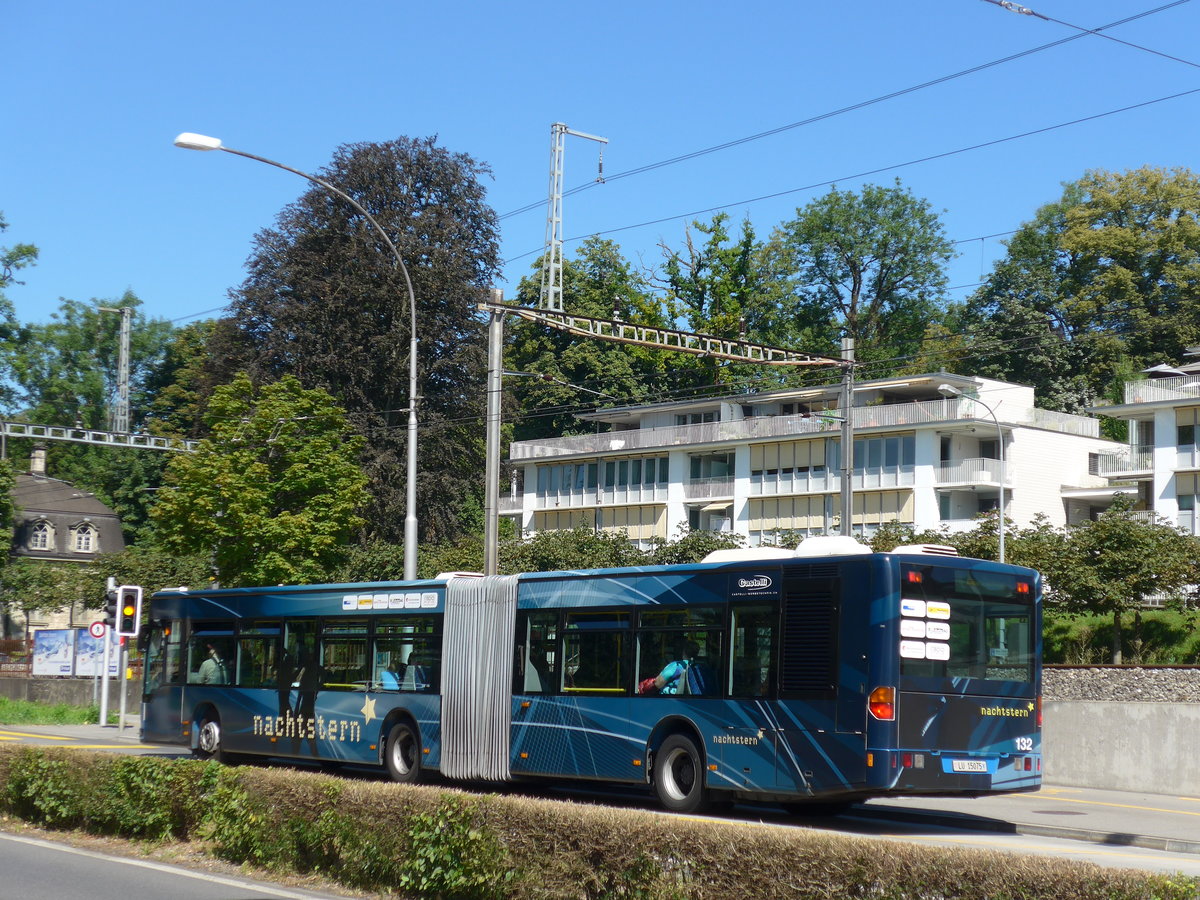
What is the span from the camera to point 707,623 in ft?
54.7

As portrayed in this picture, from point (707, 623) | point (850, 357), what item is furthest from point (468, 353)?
point (707, 623)

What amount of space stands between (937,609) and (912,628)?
1.50ft

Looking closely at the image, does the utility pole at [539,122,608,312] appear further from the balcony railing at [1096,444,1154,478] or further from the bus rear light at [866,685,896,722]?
the balcony railing at [1096,444,1154,478]

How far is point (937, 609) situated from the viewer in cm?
1549

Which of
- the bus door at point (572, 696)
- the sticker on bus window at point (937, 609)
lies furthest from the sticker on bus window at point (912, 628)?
the bus door at point (572, 696)

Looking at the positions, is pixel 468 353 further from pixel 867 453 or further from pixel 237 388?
pixel 867 453

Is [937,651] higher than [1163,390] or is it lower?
lower

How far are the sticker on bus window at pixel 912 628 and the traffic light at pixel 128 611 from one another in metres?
19.8

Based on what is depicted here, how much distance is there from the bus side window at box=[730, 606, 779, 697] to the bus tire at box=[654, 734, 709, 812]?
95 cm

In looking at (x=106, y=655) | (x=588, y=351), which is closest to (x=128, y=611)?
(x=106, y=655)

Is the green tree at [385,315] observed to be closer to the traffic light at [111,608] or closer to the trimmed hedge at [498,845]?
the traffic light at [111,608]

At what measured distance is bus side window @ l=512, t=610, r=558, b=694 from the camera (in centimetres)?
1861

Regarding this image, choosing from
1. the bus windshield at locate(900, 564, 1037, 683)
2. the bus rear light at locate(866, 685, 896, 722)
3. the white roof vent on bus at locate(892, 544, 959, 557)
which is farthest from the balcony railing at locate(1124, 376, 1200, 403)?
the bus rear light at locate(866, 685, 896, 722)

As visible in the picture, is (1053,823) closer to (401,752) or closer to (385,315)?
(401,752)
